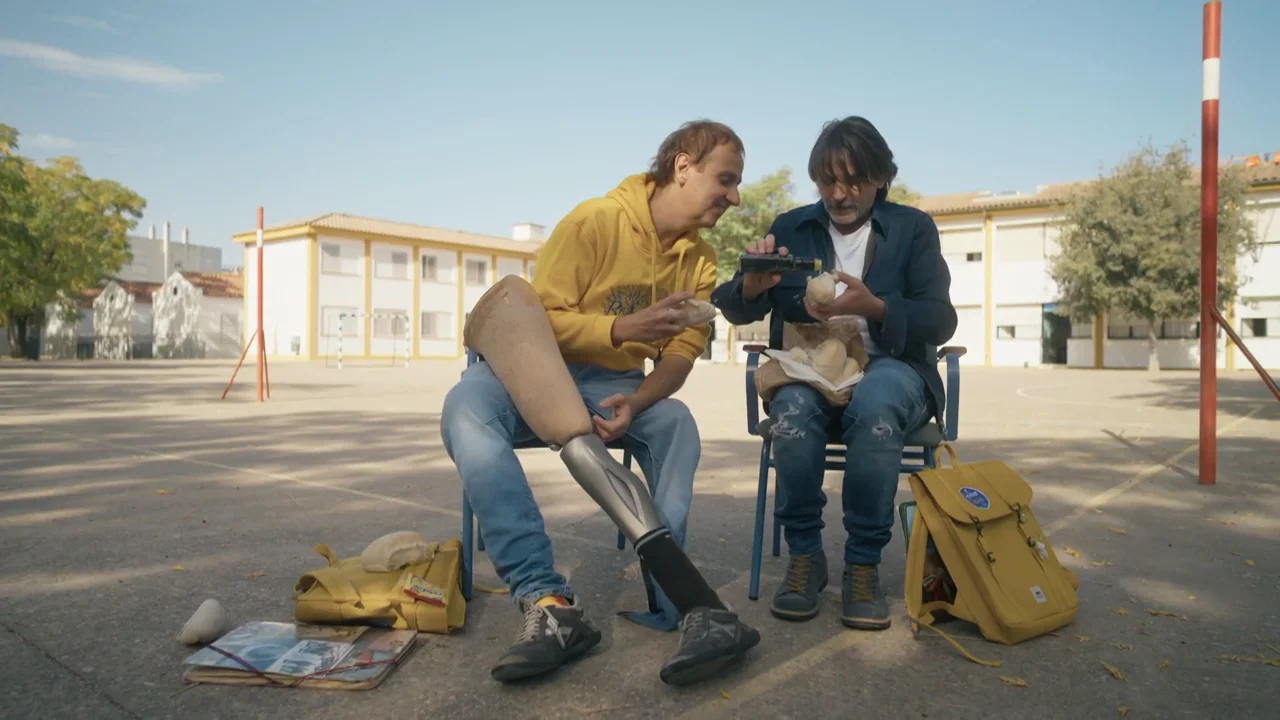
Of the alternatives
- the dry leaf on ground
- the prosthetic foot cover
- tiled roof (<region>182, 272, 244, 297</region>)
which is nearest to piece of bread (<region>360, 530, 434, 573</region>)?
the prosthetic foot cover

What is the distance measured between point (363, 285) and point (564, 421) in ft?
141

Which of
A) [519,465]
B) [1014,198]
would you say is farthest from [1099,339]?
[519,465]

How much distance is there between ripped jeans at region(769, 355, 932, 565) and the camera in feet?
8.41

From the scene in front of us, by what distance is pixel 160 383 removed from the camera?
16.6 m

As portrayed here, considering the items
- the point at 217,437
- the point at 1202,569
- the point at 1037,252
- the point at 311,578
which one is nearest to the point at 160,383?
the point at 217,437

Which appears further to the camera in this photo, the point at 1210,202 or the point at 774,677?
the point at 1210,202

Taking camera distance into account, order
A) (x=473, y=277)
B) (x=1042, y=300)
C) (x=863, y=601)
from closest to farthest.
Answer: (x=863, y=601)
(x=1042, y=300)
(x=473, y=277)

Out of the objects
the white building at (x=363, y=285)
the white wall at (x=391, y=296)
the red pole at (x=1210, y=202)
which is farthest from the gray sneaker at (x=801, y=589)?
the white wall at (x=391, y=296)

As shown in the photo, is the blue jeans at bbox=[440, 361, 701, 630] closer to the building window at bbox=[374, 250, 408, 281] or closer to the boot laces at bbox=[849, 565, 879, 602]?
the boot laces at bbox=[849, 565, 879, 602]

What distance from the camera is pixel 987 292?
3731 cm

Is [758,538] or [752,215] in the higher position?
[752,215]

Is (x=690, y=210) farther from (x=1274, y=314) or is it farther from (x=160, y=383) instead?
(x=1274, y=314)

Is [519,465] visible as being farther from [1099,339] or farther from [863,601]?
[1099,339]

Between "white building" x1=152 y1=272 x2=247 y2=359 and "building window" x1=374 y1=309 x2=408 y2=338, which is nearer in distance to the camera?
"building window" x1=374 y1=309 x2=408 y2=338
